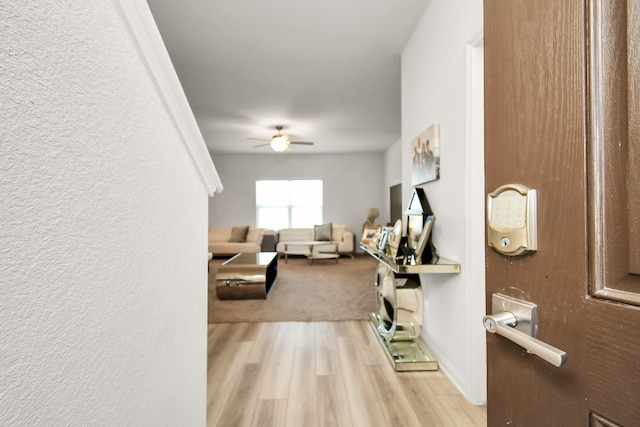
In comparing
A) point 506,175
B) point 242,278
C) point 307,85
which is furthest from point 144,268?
point 307,85

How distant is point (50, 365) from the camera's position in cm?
48

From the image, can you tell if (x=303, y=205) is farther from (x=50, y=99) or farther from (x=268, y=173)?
(x=50, y=99)

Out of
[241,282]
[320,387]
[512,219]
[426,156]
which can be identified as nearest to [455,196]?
[426,156]

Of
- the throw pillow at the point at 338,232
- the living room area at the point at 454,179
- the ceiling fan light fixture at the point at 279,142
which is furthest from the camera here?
the throw pillow at the point at 338,232

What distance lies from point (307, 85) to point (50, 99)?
3.85 metres

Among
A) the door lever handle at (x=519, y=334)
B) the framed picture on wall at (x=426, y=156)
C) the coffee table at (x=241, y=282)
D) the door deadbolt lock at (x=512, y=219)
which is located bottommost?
the coffee table at (x=241, y=282)

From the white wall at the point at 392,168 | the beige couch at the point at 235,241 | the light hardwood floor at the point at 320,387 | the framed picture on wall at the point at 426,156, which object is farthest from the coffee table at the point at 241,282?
the white wall at the point at 392,168

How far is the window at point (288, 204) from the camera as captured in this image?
8.76 m

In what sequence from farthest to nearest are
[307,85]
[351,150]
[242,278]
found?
1. [351,150]
2. [307,85]
3. [242,278]

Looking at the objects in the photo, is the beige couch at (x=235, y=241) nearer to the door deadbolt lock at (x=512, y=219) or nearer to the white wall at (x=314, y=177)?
the white wall at (x=314, y=177)

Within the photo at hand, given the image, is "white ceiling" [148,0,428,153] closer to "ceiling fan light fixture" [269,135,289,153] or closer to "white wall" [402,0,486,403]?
"ceiling fan light fixture" [269,135,289,153]

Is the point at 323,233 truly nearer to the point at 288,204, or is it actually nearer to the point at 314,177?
the point at 288,204

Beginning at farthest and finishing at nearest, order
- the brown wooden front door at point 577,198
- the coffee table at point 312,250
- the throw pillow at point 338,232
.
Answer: the throw pillow at point 338,232 < the coffee table at point 312,250 < the brown wooden front door at point 577,198

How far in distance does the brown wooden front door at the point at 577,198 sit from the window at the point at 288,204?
8266 mm
